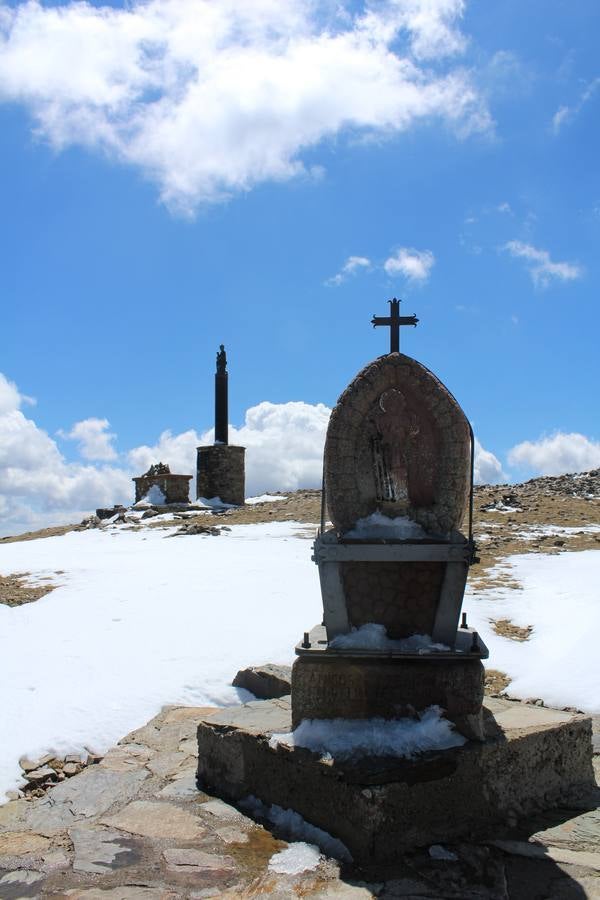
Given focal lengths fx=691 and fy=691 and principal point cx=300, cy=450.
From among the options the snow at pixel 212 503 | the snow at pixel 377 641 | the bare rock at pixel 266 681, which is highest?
the snow at pixel 212 503

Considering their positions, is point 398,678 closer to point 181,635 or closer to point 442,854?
point 442,854

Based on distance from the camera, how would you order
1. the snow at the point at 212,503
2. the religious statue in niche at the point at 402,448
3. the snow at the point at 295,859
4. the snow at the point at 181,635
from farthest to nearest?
the snow at the point at 212,503 < the snow at the point at 181,635 < the religious statue in niche at the point at 402,448 < the snow at the point at 295,859

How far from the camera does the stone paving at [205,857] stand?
2.98 m

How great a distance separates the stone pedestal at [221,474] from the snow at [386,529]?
2199 cm

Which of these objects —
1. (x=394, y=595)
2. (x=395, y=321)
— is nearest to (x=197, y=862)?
(x=394, y=595)

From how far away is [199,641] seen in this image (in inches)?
283

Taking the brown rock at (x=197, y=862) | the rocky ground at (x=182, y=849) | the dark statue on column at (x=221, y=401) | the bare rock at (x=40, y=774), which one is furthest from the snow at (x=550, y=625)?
the dark statue on column at (x=221, y=401)

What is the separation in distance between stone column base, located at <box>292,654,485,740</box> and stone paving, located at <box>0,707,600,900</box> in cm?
65

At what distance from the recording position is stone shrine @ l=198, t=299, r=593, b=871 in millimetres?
3529

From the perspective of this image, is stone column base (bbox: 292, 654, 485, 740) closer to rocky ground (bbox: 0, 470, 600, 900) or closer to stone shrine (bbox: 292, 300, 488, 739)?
stone shrine (bbox: 292, 300, 488, 739)

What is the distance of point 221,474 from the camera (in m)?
26.2

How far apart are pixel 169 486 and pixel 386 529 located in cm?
2105

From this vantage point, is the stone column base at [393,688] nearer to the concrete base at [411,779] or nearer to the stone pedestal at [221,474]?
the concrete base at [411,779]

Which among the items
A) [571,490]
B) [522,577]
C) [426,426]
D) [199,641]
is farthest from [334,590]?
[571,490]
